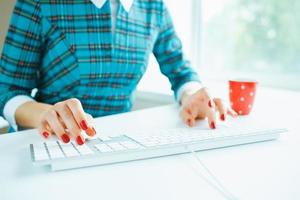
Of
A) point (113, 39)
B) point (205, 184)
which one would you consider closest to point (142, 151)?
point (205, 184)

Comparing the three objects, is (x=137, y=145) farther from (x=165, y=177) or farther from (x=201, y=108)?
(x=201, y=108)

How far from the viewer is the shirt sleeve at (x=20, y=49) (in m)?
0.96

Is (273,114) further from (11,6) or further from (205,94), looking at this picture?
(11,6)

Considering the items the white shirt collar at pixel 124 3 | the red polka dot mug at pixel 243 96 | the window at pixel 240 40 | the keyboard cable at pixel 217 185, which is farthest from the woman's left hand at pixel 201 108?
the window at pixel 240 40

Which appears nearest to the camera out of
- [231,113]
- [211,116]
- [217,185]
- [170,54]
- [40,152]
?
[217,185]

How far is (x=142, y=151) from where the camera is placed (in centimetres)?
60

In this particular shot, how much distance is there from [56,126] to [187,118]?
0.31m

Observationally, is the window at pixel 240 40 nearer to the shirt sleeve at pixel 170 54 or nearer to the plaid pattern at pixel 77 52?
the shirt sleeve at pixel 170 54

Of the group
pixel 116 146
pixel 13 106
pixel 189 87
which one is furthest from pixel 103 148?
pixel 189 87

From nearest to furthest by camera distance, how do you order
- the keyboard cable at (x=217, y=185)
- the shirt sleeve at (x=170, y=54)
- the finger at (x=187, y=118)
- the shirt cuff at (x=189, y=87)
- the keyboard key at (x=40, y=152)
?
the keyboard cable at (x=217, y=185) → the keyboard key at (x=40, y=152) → the finger at (x=187, y=118) → the shirt cuff at (x=189, y=87) → the shirt sleeve at (x=170, y=54)

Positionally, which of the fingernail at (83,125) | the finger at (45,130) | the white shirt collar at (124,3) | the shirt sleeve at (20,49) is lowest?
the finger at (45,130)

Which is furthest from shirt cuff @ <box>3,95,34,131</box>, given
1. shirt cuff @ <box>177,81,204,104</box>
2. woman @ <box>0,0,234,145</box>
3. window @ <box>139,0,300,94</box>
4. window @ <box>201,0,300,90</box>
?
window @ <box>201,0,300,90</box>

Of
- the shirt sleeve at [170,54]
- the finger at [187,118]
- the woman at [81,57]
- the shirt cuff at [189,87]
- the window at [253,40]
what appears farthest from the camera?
the window at [253,40]

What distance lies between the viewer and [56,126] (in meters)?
0.64
